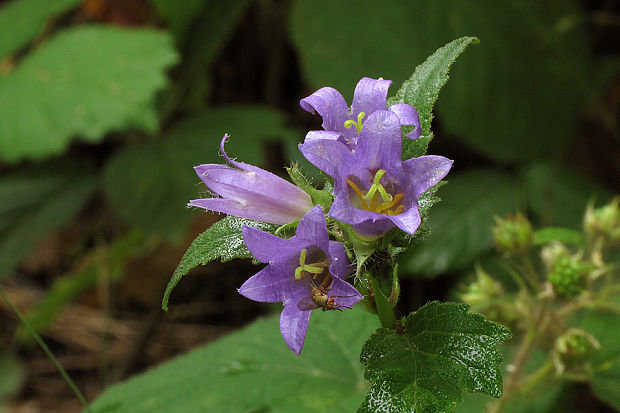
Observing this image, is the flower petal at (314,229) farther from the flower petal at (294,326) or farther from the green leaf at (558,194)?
the green leaf at (558,194)

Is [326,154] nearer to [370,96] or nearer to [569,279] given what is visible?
[370,96]

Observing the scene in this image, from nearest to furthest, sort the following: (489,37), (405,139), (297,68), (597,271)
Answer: (405,139) → (597,271) → (489,37) → (297,68)

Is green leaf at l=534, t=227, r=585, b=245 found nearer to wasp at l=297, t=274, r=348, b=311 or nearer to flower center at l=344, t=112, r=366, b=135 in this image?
flower center at l=344, t=112, r=366, b=135

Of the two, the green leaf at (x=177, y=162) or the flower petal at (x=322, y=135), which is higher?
the flower petal at (x=322, y=135)

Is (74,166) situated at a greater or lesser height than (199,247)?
lesser

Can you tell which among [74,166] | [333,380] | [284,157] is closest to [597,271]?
[333,380]

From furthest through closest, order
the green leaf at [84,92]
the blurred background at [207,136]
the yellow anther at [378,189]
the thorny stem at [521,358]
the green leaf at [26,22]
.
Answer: the green leaf at [26,22] → the blurred background at [207,136] → the green leaf at [84,92] → the thorny stem at [521,358] → the yellow anther at [378,189]

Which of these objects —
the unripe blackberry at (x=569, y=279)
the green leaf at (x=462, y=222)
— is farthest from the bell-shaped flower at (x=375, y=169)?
the green leaf at (x=462, y=222)

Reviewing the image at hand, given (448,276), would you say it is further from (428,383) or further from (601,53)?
(428,383)
